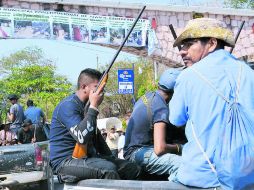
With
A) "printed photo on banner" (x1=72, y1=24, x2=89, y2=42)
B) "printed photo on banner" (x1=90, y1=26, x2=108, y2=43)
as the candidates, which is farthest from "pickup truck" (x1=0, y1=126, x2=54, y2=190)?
"printed photo on banner" (x1=90, y1=26, x2=108, y2=43)

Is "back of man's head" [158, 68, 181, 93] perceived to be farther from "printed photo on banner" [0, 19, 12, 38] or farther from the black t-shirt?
"printed photo on banner" [0, 19, 12, 38]

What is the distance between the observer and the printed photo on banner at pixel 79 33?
20.0m

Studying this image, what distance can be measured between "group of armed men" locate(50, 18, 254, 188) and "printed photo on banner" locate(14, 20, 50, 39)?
15.3 meters

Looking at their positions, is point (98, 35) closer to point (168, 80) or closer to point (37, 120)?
point (37, 120)

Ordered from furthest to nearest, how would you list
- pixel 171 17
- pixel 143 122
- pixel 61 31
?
1. pixel 171 17
2. pixel 61 31
3. pixel 143 122

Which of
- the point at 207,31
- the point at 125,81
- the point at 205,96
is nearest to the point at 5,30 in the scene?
the point at 125,81

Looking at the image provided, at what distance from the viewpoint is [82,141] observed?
3.37 m

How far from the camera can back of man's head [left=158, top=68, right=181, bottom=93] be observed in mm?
3883

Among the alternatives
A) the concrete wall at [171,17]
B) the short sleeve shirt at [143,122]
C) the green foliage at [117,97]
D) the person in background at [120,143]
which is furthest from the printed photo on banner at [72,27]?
the green foliage at [117,97]

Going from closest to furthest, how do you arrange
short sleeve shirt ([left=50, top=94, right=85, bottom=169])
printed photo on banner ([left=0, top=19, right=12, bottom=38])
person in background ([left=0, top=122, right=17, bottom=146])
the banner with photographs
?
short sleeve shirt ([left=50, top=94, right=85, bottom=169])
person in background ([left=0, top=122, right=17, bottom=146])
printed photo on banner ([left=0, top=19, right=12, bottom=38])
the banner with photographs

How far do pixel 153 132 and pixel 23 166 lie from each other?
14.3 feet

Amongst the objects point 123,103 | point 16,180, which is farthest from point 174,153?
point 123,103

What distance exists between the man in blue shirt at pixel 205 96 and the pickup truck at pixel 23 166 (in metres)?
5.20

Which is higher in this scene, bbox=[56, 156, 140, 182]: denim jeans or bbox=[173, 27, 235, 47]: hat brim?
bbox=[173, 27, 235, 47]: hat brim
